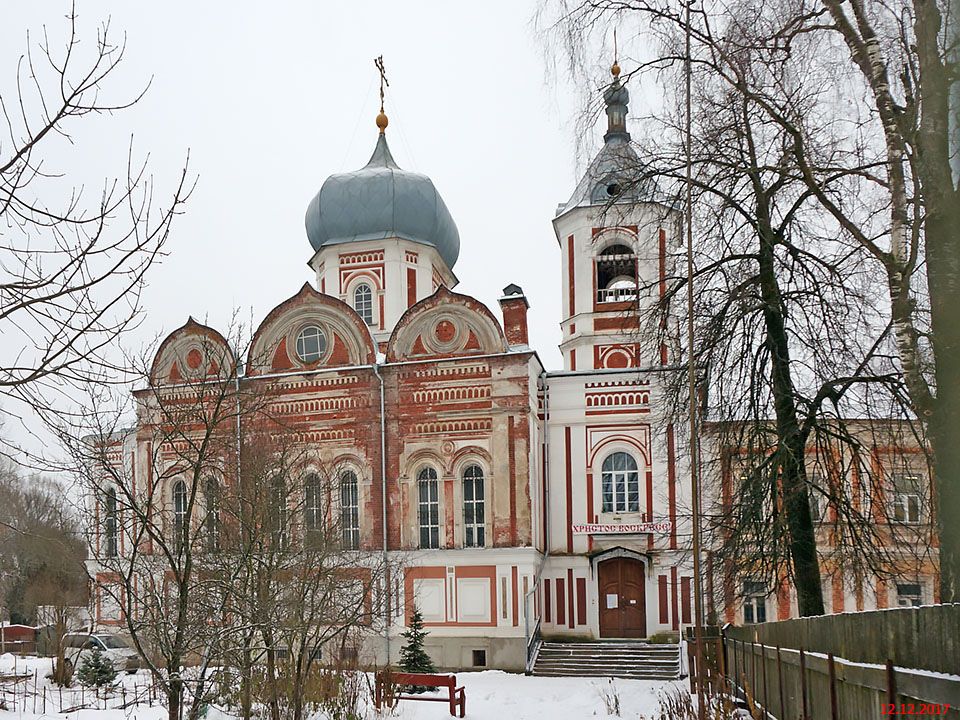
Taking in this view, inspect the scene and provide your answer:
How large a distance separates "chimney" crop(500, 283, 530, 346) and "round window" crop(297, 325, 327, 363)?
4733mm

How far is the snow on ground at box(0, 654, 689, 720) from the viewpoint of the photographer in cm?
1688

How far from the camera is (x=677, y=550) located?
24656 millimetres

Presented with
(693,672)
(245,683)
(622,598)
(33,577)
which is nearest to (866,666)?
(245,683)

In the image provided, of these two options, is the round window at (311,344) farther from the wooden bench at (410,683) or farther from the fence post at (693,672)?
the fence post at (693,672)

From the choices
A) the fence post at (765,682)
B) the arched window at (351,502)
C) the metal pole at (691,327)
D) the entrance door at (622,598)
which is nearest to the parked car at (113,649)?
the arched window at (351,502)

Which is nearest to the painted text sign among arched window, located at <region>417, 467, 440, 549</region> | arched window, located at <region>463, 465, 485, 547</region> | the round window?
arched window, located at <region>463, 465, 485, 547</region>

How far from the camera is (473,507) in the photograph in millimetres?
25531

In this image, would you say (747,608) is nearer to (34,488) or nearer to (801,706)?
(801,706)

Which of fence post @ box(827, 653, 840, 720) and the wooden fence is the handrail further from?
fence post @ box(827, 653, 840, 720)

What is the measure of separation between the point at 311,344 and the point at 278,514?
12742mm

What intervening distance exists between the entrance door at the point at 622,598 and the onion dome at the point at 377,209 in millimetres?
11279

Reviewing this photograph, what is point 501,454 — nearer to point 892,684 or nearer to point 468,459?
point 468,459

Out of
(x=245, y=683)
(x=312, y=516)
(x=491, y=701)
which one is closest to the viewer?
(x=245, y=683)

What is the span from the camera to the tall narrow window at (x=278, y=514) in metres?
13.8
